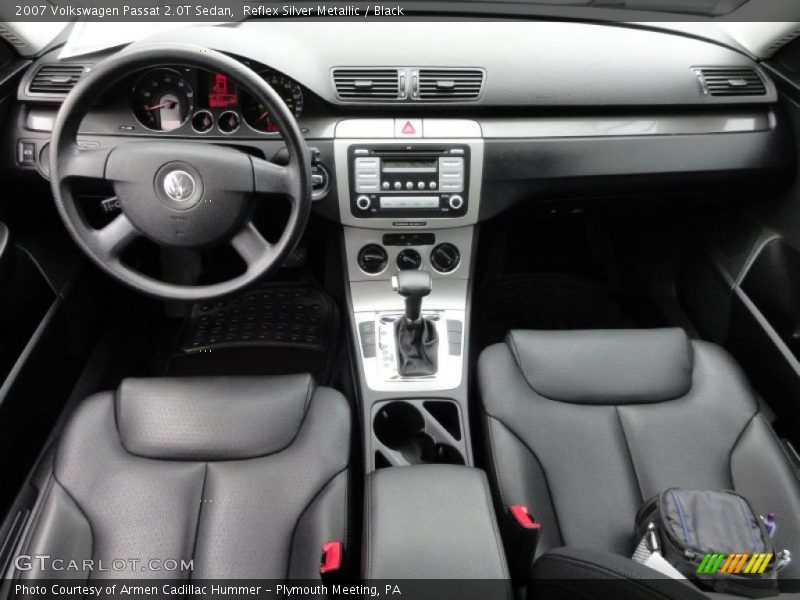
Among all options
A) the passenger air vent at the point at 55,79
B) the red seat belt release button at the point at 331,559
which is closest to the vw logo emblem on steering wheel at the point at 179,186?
the passenger air vent at the point at 55,79

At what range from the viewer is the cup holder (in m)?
1.51

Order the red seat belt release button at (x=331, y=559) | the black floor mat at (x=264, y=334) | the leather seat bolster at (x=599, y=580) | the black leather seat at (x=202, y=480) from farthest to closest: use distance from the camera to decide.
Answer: the black floor mat at (x=264, y=334), the black leather seat at (x=202, y=480), the red seat belt release button at (x=331, y=559), the leather seat bolster at (x=599, y=580)

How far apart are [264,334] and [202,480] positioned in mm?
870

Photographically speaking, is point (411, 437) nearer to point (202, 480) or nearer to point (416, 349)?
point (416, 349)

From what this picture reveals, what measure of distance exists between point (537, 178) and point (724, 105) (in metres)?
0.54

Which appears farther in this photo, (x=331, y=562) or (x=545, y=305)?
(x=545, y=305)

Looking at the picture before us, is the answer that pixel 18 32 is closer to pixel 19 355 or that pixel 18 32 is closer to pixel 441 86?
pixel 19 355

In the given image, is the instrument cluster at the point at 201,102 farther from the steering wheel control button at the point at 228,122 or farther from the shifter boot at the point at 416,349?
the shifter boot at the point at 416,349

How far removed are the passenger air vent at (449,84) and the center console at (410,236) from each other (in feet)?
0.21

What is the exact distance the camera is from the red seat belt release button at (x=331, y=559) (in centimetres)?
98

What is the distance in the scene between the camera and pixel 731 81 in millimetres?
1683

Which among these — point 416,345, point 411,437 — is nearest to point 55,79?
point 416,345

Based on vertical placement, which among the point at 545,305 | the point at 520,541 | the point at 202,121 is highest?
the point at 202,121

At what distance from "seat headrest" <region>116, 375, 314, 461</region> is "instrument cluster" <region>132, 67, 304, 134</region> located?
664mm
